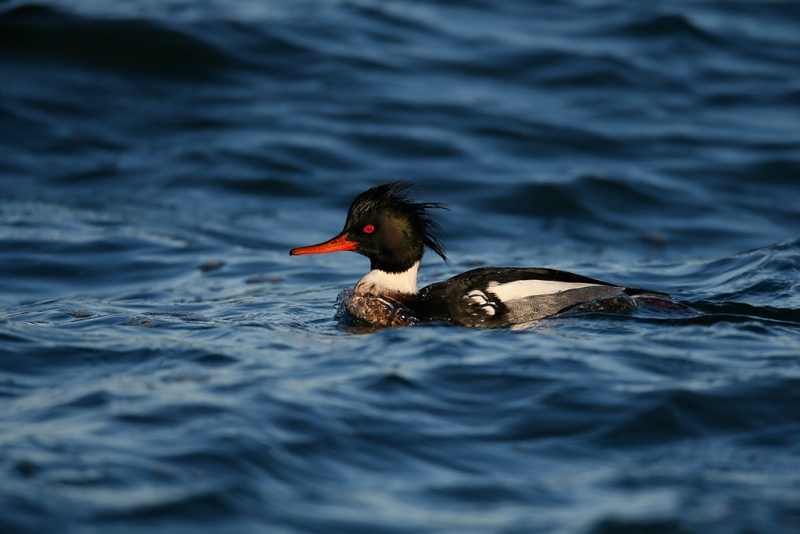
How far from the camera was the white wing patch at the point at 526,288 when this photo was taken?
675cm

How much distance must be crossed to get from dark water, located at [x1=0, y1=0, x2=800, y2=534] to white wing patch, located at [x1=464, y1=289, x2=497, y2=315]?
1.27 ft

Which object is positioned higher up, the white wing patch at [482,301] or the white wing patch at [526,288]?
the white wing patch at [526,288]

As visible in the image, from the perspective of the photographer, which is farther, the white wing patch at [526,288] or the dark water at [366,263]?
the white wing patch at [526,288]

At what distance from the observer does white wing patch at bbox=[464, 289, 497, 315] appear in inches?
265

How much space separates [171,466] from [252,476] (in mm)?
359

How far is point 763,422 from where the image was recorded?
4.87 meters

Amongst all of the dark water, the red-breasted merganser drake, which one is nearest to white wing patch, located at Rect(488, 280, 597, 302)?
the red-breasted merganser drake

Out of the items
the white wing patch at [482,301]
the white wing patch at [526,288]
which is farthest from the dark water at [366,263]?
the white wing patch at [482,301]

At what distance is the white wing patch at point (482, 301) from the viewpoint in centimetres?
674

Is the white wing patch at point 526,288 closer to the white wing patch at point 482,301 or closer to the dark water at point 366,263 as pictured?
the white wing patch at point 482,301

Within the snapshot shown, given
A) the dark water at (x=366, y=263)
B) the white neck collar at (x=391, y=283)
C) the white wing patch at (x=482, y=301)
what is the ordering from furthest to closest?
the white neck collar at (x=391, y=283), the white wing patch at (x=482, y=301), the dark water at (x=366, y=263)

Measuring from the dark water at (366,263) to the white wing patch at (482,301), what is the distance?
39cm

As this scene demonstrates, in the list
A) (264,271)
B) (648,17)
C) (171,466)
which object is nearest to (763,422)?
(171,466)

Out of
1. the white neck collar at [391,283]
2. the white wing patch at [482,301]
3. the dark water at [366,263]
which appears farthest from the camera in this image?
the white neck collar at [391,283]
